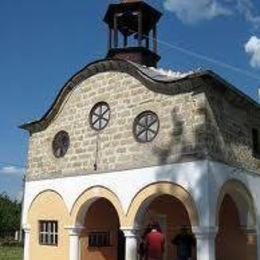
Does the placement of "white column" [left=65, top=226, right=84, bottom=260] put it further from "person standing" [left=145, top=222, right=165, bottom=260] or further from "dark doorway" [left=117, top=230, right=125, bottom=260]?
"person standing" [left=145, top=222, right=165, bottom=260]

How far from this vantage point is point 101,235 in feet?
57.6

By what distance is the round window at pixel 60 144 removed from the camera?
17672mm

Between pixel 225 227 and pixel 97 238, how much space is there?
13.9ft

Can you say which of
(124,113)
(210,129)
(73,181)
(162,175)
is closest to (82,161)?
(73,181)

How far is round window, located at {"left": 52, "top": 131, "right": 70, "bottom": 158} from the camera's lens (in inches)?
696

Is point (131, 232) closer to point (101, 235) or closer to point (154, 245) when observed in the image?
point (154, 245)

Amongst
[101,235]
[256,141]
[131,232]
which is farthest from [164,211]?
[256,141]

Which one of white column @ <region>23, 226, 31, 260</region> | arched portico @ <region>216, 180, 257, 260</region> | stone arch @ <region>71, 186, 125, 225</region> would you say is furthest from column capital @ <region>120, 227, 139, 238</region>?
white column @ <region>23, 226, 31, 260</region>

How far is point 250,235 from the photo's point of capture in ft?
50.8

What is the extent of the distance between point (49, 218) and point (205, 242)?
6.23 meters

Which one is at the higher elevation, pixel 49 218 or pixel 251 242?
pixel 49 218

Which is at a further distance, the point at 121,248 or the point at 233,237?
the point at 121,248

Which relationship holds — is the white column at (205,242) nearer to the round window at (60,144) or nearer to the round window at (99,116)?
the round window at (99,116)

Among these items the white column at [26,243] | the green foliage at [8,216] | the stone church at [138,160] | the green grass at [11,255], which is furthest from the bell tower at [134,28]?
the green foliage at [8,216]
